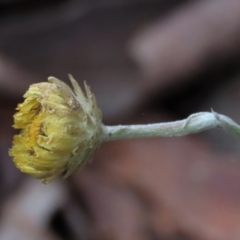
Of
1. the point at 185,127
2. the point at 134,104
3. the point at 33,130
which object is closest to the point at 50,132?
the point at 33,130

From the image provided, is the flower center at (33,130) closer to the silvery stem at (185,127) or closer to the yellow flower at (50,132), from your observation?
the yellow flower at (50,132)

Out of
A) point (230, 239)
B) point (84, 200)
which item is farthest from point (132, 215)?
point (230, 239)

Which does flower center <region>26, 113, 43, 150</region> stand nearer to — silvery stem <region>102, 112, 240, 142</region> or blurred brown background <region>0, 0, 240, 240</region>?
silvery stem <region>102, 112, 240, 142</region>

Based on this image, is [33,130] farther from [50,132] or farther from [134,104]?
[134,104]

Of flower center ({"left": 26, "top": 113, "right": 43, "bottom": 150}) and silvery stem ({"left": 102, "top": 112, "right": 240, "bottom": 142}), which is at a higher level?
flower center ({"left": 26, "top": 113, "right": 43, "bottom": 150})

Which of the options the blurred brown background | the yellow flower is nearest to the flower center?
the yellow flower
